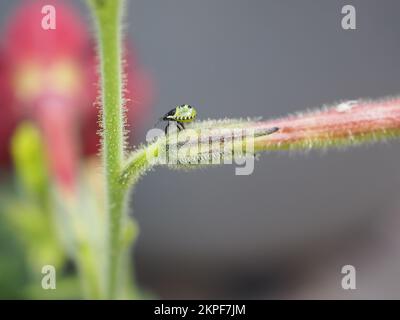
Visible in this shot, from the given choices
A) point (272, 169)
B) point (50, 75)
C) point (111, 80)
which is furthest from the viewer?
point (272, 169)

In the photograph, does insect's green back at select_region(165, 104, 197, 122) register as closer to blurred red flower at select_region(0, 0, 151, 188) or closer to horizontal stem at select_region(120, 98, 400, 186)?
horizontal stem at select_region(120, 98, 400, 186)

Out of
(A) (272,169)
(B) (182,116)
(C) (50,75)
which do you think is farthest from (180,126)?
(A) (272,169)

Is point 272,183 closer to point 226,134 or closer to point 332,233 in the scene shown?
point 332,233

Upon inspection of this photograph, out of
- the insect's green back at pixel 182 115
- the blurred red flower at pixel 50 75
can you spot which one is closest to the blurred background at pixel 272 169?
the blurred red flower at pixel 50 75

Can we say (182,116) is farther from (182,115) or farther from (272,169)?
(272,169)

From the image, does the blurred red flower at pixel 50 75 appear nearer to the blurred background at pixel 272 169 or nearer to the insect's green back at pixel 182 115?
the blurred background at pixel 272 169
